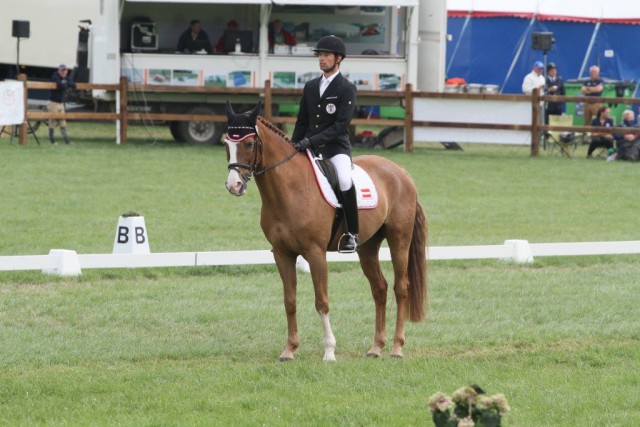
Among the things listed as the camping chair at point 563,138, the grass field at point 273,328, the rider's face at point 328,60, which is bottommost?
the grass field at point 273,328

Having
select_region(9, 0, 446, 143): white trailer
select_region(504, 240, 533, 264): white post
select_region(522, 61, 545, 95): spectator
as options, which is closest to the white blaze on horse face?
select_region(504, 240, 533, 264): white post

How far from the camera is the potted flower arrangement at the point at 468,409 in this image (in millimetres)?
4566

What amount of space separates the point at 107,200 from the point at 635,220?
7.39m

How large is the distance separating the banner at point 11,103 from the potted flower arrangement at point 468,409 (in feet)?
62.4

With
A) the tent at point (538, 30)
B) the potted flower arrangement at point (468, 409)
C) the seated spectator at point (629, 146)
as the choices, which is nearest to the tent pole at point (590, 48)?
the tent at point (538, 30)

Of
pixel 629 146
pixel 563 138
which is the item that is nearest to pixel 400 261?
pixel 629 146

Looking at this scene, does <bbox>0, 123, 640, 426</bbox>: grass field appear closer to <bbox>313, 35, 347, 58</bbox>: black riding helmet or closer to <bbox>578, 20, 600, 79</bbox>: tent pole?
<bbox>313, 35, 347, 58</bbox>: black riding helmet

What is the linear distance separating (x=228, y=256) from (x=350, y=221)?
3.54 metres

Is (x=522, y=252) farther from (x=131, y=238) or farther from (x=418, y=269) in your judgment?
(x=131, y=238)

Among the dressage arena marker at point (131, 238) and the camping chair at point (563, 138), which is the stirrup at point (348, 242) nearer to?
the dressage arena marker at point (131, 238)

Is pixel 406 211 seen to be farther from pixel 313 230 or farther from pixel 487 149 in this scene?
pixel 487 149

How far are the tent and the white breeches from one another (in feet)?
76.8

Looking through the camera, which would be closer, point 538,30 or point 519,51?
point 538,30

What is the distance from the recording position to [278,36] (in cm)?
2520
